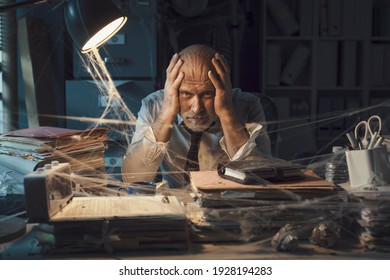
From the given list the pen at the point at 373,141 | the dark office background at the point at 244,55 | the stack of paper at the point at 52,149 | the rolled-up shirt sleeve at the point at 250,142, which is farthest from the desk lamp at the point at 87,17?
the pen at the point at 373,141

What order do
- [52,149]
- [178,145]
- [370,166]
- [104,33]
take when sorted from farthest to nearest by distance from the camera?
1. [178,145]
2. [104,33]
3. [52,149]
4. [370,166]

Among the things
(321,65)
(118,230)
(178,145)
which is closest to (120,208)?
(118,230)

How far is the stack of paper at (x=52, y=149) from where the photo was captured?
1328 mm

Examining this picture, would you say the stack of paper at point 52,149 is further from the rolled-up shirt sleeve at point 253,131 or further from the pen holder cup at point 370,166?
the pen holder cup at point 370,166

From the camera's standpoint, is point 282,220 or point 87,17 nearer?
point 282,220

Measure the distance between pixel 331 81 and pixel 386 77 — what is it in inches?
8.7

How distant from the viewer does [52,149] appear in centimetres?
133

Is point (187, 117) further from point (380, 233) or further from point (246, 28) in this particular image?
point (380, 233)

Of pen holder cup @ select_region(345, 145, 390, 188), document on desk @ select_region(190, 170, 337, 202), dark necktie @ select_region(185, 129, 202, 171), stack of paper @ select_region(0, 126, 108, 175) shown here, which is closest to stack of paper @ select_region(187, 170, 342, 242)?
document on desk @ select_region(190, 170, 337, 202)

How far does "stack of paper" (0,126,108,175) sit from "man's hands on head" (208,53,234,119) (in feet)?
1.25

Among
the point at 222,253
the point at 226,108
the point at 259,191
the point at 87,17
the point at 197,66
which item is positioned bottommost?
the point at 222,253

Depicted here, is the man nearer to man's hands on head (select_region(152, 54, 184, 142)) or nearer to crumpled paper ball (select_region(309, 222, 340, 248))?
man's hands on head (select_region(152, 54, 184, 142))

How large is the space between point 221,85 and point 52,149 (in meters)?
0.57

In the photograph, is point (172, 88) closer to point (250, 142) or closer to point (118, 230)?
point (250, 142)
